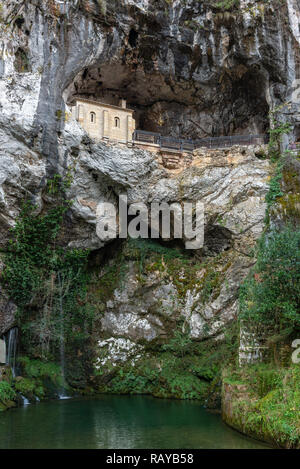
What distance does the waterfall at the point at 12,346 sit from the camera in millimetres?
17938

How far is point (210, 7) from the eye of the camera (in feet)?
72.1

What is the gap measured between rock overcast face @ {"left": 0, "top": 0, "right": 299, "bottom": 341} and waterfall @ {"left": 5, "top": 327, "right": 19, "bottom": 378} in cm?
413

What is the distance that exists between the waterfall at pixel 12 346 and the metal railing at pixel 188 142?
10.9m

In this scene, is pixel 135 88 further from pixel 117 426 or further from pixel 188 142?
pixel 117 426

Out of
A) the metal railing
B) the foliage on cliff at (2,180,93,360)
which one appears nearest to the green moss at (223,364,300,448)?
the foliage on cliff at (2,180,93,360)

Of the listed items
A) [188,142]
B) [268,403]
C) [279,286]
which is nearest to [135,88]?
[188,142]

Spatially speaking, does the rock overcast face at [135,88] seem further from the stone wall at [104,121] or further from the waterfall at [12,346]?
the waterfall at [12,346]

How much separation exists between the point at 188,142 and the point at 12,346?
537 inches

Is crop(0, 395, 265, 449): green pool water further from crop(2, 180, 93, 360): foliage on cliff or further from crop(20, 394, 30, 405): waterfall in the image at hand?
crop(2, 180, 93, 360): foliage on cliff

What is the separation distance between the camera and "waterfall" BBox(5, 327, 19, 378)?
58.9 feet

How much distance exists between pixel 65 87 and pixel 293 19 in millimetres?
11911

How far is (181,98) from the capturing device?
82.0ft

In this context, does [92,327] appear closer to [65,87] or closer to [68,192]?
[68,192]
